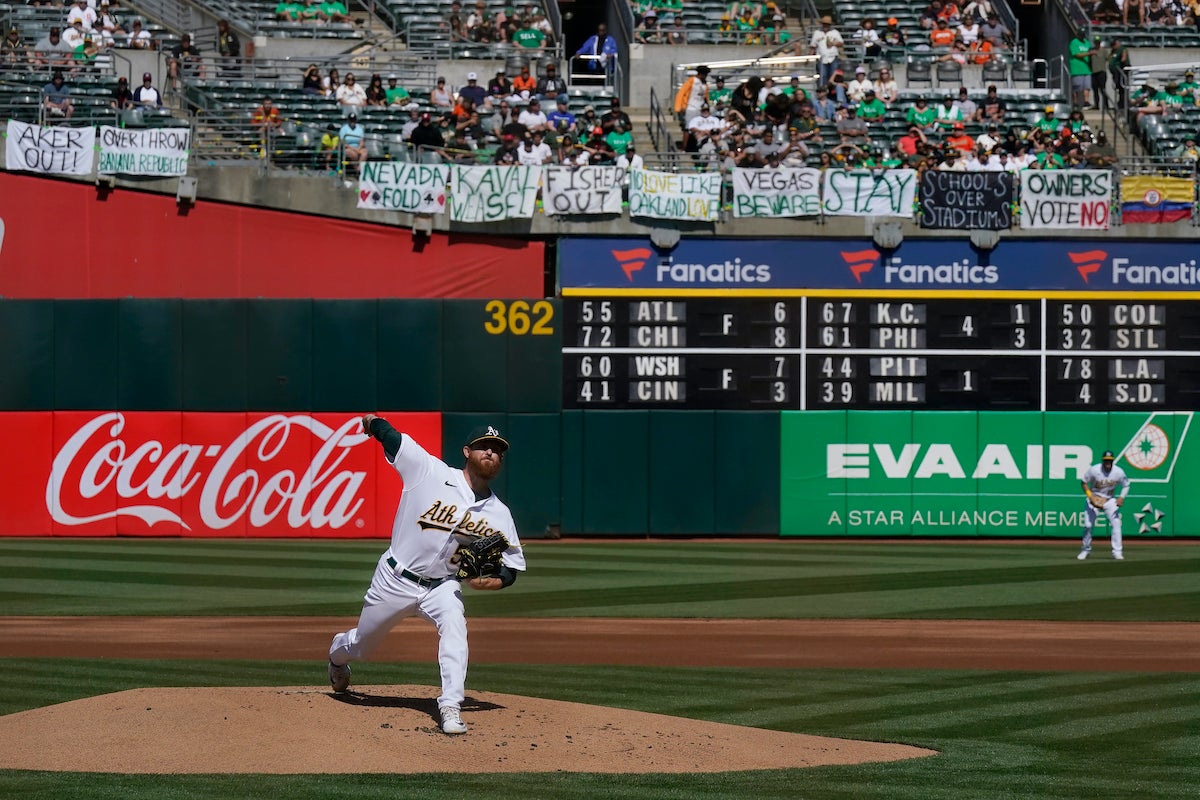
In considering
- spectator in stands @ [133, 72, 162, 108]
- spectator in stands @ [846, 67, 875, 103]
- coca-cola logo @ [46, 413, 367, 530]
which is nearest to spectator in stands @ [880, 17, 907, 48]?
spectator in stands @ [846, 67, 875, 103]

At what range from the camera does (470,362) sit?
83.6ft

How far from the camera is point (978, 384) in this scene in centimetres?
2558

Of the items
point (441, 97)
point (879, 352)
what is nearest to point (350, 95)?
point (441, 97)

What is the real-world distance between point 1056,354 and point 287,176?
12.4 meters

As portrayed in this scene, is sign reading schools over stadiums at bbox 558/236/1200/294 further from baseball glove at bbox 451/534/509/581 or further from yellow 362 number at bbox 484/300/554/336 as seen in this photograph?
baseball glove at bbox 451/534/509/581

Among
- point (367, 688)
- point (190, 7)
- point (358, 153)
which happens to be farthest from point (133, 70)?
point (367, 688)

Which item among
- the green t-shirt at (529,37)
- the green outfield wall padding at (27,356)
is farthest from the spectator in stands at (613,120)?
the green outfield wall padding at (27,356)

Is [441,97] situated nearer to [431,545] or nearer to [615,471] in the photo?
[615,471]

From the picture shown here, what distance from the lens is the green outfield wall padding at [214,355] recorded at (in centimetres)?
2522

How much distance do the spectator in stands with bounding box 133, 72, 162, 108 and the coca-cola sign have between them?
5602mm

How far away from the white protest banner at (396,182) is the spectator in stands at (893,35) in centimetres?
1137

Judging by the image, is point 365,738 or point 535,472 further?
point 535,472

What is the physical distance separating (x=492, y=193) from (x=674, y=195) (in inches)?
112

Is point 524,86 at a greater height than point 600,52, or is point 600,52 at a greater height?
point 600,52
